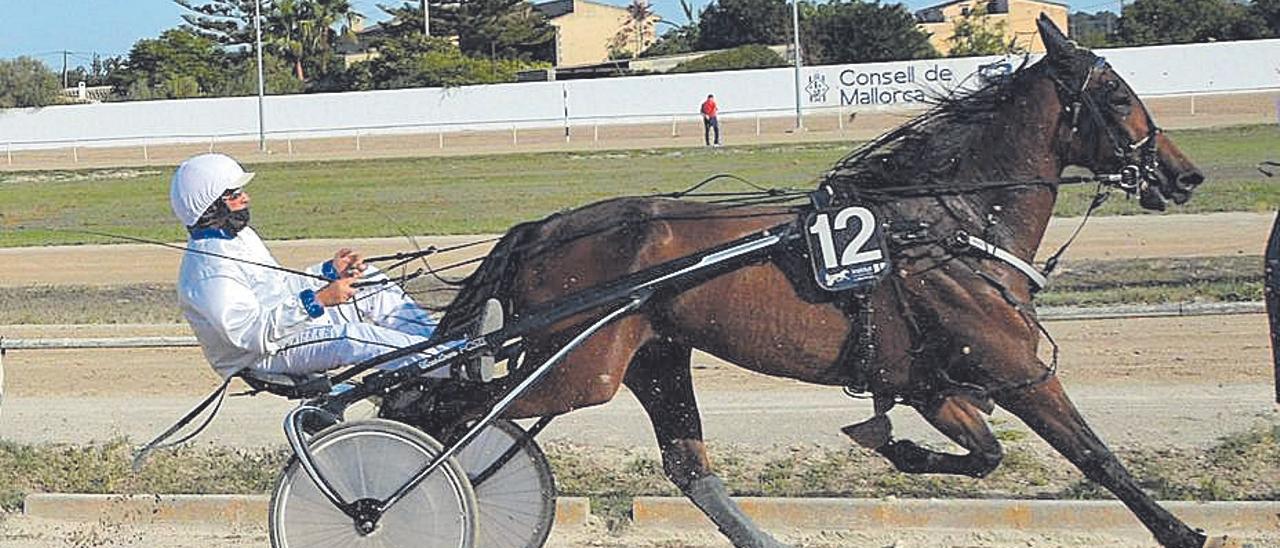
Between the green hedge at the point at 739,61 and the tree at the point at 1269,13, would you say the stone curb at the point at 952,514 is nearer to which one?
the green hedge at the point at 739,61

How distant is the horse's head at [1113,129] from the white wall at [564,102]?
36639 millimetres

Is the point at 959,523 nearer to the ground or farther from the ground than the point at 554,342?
nearer to the ground

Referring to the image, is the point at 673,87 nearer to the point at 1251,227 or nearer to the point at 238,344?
the point at 1251,227

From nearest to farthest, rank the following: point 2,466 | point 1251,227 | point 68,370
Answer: point 2,466 → point 68,370 → point 1251,227

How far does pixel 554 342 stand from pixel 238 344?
Answer: 3.25ft

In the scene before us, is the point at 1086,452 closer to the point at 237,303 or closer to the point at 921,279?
the point at 921,279

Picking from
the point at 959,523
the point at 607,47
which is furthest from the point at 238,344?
the point at 607,47

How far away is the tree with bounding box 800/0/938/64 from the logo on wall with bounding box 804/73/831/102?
11.3 m

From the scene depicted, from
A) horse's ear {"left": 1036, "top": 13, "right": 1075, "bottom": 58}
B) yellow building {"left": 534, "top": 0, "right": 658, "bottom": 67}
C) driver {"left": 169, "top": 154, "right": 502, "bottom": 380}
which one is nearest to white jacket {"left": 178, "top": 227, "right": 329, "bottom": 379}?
driver {"left": 169, "top": 154, "right": 502, "bottom": 380}

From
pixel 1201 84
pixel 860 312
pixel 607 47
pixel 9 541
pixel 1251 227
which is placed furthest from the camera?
pixel 607 47

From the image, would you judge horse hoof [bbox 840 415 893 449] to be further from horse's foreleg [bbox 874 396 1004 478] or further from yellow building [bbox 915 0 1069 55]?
yellow building [bbox 915 0 1069 55]

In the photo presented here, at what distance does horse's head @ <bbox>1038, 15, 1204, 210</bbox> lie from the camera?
17.1ft

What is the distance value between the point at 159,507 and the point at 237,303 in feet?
6.80

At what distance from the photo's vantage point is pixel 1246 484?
6609 mm
